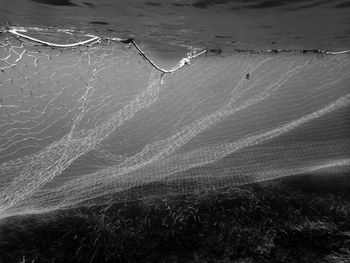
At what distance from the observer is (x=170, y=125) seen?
206 inches

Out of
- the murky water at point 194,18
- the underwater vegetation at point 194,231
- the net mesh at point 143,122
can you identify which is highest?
the murky water at point 194,18

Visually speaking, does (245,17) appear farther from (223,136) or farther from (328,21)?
(223,136)

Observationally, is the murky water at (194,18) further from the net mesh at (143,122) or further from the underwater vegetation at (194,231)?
the underwater vegetation at (194,231)

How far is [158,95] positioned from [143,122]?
553mm

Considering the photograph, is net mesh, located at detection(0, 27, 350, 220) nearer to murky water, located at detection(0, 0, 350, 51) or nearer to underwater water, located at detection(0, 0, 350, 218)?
underwater water, located at detection(0, 0, 350, 218)

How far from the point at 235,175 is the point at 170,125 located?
154 cm

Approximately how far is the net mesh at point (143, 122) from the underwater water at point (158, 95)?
0.02 m

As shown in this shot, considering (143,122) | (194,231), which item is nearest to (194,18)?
(143,122)

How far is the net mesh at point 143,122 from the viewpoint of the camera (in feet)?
11.3

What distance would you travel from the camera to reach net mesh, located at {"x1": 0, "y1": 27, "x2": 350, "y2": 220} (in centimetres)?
345

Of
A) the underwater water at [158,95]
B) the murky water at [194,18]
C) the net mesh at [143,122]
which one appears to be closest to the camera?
the murky water at [194,18]

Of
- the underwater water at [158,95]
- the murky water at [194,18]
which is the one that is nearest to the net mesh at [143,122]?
the underwater water at [158,95]

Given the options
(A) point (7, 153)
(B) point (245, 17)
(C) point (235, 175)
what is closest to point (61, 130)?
(A) point (7, 153)

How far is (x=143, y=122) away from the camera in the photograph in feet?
16.0
